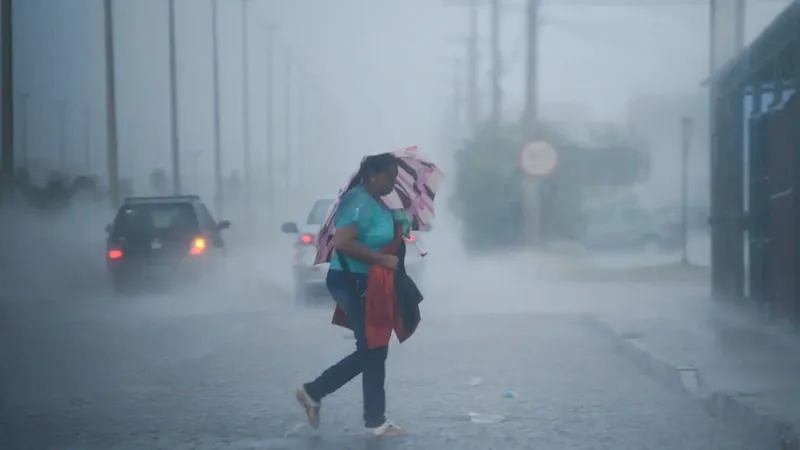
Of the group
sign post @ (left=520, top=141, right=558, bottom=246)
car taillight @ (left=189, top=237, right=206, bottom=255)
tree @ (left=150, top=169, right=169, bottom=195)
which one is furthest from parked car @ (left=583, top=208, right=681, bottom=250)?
tree @ (left=150, top=169, right=169, bottom=195)

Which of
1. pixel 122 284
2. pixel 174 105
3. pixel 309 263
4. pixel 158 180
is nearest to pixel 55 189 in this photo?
pixel 174 105

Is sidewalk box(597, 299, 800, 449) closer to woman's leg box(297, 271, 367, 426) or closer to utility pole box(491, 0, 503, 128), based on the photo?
woman's leg box(297, 271, 367, 426)

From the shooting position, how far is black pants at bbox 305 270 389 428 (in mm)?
7844

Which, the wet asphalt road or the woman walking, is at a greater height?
the woman walking

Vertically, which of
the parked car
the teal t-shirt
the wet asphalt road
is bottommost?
the parked car

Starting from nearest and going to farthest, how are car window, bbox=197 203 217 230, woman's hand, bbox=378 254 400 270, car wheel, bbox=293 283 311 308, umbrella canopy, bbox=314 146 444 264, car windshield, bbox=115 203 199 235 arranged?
woman's hand, bbox=378 254 400 270 < umbrella canopy, bbox=314 146 444 264 < car wheel, bbox=293 283 311 308 < car windshield, bbox=115 203 199 235 < car window, bbox=197 203 217 230

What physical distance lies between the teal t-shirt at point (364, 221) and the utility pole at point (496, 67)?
31.0 m

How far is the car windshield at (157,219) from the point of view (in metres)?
23.2

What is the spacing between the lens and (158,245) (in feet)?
75.7

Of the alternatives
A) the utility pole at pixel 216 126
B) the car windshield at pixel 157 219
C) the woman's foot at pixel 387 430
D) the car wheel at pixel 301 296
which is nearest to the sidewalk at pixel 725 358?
the woman's foot at pixel 387 430

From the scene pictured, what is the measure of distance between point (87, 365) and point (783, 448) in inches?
287

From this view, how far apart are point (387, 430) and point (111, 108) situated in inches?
1243

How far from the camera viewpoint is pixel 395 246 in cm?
787

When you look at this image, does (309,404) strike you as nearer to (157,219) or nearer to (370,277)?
(370,277)
